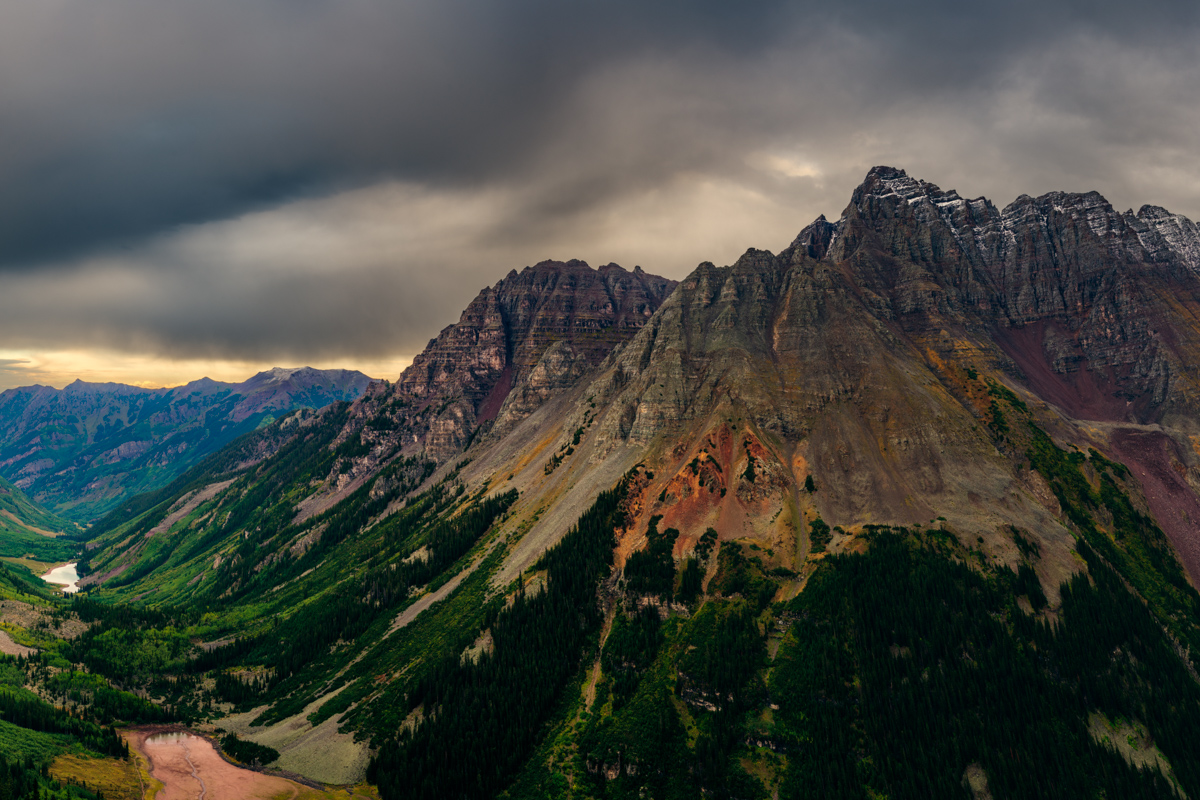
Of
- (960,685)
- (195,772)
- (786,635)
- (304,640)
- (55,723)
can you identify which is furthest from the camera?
(304,640)

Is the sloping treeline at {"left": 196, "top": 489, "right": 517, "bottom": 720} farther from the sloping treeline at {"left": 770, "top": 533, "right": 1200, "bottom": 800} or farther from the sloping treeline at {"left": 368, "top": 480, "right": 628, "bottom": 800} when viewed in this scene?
the sloping treeline at {"left": 770, "top": 533, "right": 1200, "bottom": 800}

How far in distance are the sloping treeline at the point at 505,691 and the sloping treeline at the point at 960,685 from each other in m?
53.2

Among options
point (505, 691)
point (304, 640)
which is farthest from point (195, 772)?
point (505, 691)

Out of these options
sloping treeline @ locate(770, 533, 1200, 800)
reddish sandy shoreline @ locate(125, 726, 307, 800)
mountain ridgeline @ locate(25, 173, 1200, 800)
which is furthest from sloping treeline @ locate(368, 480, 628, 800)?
sloping treeline @ locate(770, 533, 1200, 800)

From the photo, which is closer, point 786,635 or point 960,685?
point 960,685

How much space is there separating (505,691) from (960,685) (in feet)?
338

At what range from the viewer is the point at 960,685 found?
119 m

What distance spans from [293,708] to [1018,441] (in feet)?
795

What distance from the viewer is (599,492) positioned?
184000mm

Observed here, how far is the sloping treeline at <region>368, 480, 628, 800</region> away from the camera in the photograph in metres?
112

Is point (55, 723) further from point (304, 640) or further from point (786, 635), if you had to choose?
point (786, 635)

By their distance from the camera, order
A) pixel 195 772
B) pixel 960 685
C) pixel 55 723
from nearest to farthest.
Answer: pixel 195 772, pixel 960 685, pixel 55 723

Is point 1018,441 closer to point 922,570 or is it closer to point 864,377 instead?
point 864,377

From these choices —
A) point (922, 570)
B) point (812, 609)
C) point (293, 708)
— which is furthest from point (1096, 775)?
point (293, 708)
